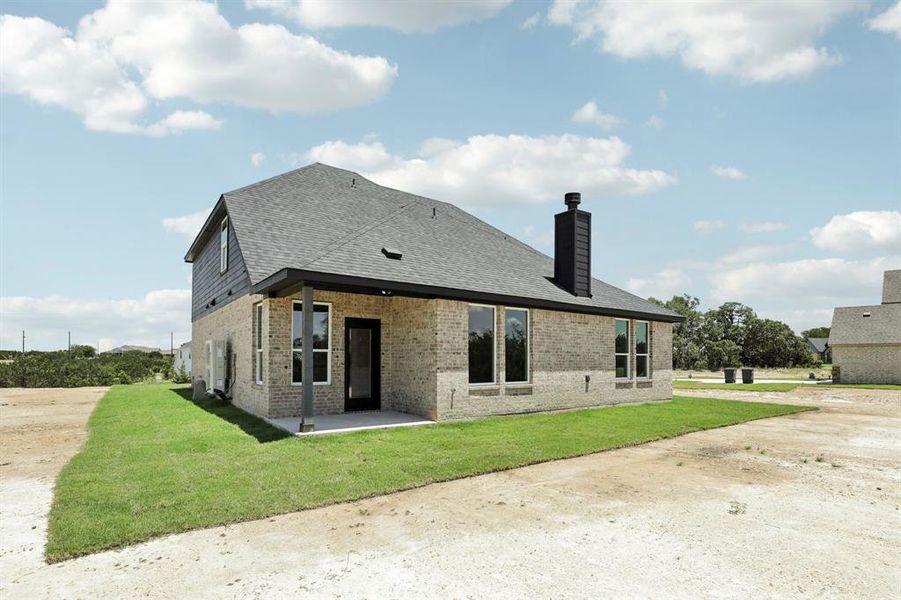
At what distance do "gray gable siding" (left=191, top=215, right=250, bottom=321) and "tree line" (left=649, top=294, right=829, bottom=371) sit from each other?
4913cm

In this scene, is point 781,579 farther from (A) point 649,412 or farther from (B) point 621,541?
(A) point 649,412

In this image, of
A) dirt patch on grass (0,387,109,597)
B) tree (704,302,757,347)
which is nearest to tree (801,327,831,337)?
tree (704,302,757,347)

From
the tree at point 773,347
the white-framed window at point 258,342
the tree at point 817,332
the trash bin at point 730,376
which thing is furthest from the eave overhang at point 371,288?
the tree at point 817,332

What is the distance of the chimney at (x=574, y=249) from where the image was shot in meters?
15.7

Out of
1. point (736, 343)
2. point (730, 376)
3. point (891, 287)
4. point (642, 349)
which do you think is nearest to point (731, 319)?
point (736, 343)

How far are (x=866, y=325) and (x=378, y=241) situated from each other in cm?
3460

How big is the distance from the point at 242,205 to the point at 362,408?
6.34 m

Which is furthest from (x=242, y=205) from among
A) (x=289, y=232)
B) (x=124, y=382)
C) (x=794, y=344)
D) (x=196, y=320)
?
(x=794, y=344)

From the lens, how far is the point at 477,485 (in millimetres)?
6781

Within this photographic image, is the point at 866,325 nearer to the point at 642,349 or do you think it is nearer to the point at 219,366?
the point at 642,349

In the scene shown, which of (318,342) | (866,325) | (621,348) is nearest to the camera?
(318,342)

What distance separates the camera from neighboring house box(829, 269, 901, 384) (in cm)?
3105

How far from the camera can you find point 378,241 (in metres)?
13.0

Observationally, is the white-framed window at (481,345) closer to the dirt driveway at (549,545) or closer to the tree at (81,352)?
the dirt driveway at (549,545)
